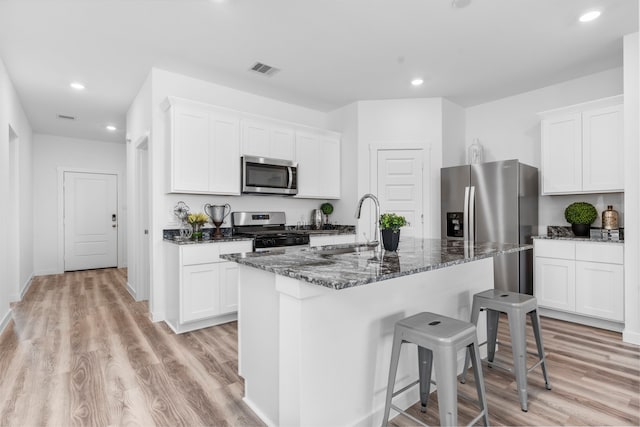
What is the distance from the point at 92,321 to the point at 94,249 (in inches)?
154

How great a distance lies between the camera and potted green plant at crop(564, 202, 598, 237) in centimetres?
363

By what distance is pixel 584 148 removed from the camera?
3.53 m

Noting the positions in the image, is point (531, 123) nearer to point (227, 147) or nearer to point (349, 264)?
point (227, 147)

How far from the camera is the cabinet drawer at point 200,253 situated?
10.5 ft

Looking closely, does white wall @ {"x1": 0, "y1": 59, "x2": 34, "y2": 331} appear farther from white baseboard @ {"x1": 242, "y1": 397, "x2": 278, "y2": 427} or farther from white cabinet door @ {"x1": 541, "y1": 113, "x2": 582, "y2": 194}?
white cabinet door @ {"x1": 541, "y1": 113, "x2": 582, "y2": 194}

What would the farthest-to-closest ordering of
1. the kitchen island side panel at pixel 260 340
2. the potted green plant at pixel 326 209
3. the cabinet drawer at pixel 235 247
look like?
the potted green plant at pixel 326 209, the cabinet drawer at pixel 235 247, the kitchen island side panel at pixel 260 340

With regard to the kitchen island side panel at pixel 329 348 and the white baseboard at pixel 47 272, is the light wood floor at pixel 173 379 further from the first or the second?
the white baseboard at pixel 47 272

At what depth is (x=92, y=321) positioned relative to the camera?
3.57 meters

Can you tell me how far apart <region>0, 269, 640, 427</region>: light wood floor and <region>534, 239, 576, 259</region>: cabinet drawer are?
71 centimetres

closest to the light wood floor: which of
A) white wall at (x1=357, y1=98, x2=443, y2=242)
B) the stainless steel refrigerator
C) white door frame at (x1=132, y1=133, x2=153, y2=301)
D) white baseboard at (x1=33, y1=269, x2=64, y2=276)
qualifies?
the stainless steel refrigerator

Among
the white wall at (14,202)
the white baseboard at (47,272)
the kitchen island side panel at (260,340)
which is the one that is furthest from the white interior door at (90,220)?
the kitchen island side panel at (260,340)

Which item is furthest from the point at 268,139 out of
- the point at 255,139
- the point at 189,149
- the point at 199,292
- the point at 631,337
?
the point at 631,337

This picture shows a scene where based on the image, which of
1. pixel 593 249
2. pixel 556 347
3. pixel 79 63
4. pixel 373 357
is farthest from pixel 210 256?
pixel 593 249

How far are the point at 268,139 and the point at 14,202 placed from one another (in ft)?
11.2
